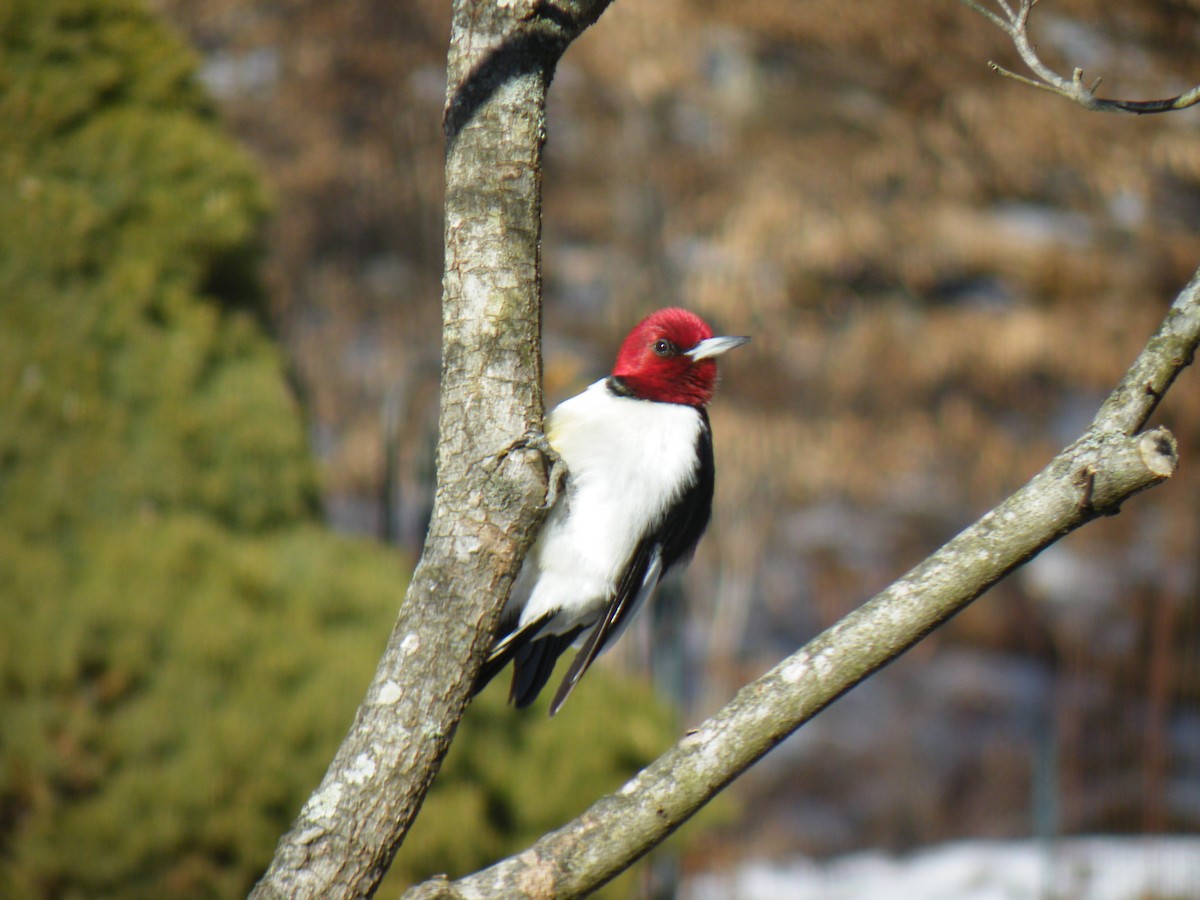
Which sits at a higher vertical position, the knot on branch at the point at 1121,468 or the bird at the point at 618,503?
the knot on branch at the point at 1121,468

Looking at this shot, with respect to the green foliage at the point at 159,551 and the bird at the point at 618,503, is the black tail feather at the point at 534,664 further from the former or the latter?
the green foliage at the point at 159,551

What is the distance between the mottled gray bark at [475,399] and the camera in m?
1.41

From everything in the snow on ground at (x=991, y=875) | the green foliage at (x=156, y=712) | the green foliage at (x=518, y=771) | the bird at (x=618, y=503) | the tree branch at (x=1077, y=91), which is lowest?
the snow on ground at (x=991, y=875)

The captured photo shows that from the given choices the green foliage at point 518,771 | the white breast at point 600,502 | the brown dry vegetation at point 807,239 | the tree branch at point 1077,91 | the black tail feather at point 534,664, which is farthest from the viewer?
the brown dry vegetation at point 807,239

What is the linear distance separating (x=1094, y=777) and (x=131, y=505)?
731 centimetres

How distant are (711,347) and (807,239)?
4463 millimetres

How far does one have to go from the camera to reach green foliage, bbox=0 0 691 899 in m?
2.82

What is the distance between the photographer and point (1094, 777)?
26.9 ft

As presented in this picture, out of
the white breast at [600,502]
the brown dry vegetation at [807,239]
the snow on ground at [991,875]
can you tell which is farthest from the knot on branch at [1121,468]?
the snow on ground at [991,875]

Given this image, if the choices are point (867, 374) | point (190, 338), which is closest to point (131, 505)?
point (190, 338)

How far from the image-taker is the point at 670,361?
2.27 meters

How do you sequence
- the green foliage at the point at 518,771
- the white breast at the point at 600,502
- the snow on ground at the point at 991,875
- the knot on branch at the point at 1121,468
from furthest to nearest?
1. the snow on ground at the point at 991,875
2. the green foliage at the point at 518,771
3. the white breast at the point at 600,502
4. the knot on branch at the point at 1121,468

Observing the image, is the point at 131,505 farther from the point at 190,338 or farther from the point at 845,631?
the point at 845,631

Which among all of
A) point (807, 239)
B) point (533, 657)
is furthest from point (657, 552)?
point (807, 239)
